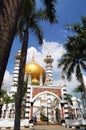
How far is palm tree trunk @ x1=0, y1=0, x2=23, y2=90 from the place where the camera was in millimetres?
4816

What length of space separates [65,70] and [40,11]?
1289cm

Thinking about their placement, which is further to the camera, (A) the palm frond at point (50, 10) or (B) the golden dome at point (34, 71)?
(B) the golden dome at point (34, 71)

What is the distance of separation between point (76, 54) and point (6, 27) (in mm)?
20299

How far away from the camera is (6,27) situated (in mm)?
5039

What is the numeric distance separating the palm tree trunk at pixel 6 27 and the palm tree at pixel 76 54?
1550cm

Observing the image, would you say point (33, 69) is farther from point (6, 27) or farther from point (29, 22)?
point (6, 27)

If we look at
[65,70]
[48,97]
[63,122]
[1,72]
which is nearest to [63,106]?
[63,122]

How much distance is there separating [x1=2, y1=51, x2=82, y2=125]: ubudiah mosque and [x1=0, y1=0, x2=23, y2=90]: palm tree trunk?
28522mm

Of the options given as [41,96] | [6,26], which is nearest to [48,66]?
[41,96]

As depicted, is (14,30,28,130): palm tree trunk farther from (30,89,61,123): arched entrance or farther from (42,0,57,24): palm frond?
(30,89,61,123): arched entrance

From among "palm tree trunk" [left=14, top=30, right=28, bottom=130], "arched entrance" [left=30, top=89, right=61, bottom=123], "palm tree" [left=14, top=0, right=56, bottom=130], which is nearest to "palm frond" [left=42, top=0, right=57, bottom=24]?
"palm tree" [left=14, top=0, right=56, bottom=130]

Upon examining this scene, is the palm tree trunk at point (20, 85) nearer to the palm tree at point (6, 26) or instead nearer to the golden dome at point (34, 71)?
the palm tree at point (6, 26)

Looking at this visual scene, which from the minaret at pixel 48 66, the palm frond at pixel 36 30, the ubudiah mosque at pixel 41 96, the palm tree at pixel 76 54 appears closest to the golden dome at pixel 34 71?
the ubudiah mosque at pixel 41 96

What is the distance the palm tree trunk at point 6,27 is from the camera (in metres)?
4.82
